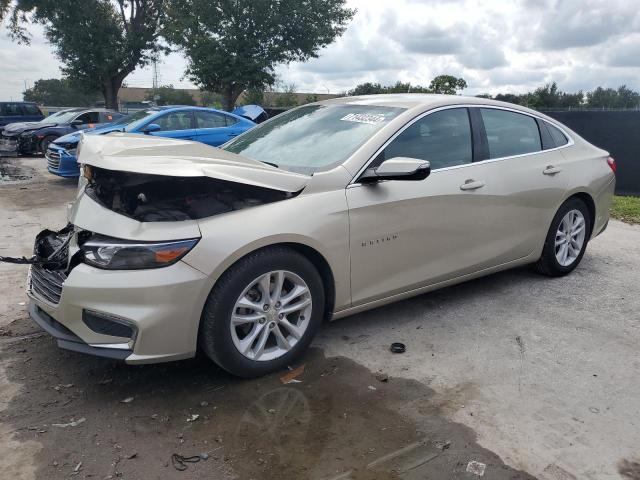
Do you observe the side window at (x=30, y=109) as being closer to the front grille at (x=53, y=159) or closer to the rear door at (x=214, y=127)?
the front grille at (x=53, y=159)

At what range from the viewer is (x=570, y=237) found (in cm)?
516

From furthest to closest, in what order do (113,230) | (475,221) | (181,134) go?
1. (181,134)
2. (475,221)
3. (113,230)

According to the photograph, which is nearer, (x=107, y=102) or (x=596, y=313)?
(x=596, y=313)

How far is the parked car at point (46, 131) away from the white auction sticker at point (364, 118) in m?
13.1

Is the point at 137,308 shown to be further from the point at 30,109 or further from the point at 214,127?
the point at 30,109

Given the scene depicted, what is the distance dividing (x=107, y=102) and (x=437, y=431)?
93.3 ft

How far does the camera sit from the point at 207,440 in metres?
2.74

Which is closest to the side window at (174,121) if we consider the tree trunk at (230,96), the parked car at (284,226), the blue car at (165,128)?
the blue car at (165,128)

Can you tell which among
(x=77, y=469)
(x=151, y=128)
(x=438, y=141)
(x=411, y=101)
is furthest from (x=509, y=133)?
(x=151, y=128)

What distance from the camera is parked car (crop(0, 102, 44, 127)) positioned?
2061 cm

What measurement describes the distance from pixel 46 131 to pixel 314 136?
14.6 m

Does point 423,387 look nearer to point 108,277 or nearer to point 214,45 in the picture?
point 108,277

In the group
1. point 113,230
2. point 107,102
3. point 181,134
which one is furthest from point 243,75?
point 113,230

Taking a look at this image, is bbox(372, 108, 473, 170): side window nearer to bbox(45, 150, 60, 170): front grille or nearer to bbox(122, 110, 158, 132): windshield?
bbox(122, 110, 158, 132): windshield
